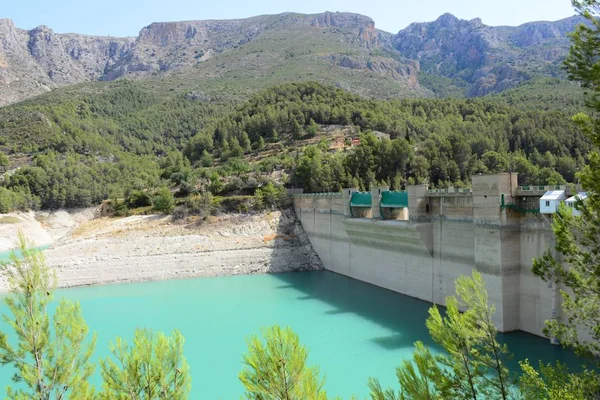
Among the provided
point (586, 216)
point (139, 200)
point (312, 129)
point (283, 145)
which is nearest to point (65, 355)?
point (586, 216)

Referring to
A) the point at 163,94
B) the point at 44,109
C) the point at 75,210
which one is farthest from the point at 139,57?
the point at 75,210

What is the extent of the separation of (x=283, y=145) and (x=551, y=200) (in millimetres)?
50398

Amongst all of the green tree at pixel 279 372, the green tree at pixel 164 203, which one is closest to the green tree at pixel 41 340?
the green tree at pixel 279 372

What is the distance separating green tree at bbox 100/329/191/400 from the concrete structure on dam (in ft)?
47.3

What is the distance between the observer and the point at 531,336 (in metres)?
18.6

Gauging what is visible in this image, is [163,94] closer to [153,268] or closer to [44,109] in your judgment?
[44,109]

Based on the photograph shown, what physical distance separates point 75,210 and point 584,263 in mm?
66402

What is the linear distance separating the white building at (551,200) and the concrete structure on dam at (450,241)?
0.51 m

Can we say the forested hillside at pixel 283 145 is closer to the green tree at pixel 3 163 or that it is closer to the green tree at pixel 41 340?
the green tree at pixel 3 163

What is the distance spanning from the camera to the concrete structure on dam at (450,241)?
1888 cm

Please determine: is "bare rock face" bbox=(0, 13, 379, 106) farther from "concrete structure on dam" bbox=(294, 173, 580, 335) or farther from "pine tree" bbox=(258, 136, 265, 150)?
"concrete structure on dam" bbox=(294, 173, 580, 335)

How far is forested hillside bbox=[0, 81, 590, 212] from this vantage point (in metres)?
47.6

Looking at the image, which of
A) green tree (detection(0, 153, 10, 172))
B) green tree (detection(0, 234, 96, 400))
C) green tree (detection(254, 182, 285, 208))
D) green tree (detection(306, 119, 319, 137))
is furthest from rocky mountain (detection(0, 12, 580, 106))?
green tree (detection(0, 234, 96, 400))

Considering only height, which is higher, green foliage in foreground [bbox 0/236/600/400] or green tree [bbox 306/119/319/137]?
green tree [bbox 306/119/319/137]
